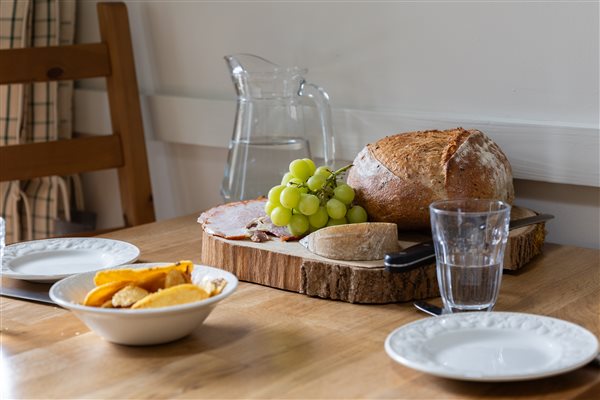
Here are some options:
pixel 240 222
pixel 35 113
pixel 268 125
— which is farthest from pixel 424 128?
pixel 35 113

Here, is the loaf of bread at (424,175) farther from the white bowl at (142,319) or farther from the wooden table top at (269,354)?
the white bowl at (142,319)

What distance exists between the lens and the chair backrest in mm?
1752

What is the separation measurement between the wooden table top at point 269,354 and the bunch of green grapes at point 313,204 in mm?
118

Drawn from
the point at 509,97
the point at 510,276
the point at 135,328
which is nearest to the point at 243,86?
the point at 509,97

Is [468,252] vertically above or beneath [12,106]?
beneath

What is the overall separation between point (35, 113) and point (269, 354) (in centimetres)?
133

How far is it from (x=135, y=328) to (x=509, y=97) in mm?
765

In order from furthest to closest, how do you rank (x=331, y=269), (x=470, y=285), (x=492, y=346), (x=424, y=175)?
(x=424, y=175) → (x=331, y=269) → (x=470, y=285) → (x=492, y=346)

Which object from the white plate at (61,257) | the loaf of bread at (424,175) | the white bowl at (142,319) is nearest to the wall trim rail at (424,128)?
the loaf of bread at (424,175)

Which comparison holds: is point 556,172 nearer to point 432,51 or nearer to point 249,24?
point 432,51

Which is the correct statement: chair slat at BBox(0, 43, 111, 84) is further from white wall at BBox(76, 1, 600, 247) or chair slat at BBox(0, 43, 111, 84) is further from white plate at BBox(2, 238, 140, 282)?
white plate at BBox(2, 238, 140, 282)

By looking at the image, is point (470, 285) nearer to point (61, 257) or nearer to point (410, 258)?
point (410, 258)

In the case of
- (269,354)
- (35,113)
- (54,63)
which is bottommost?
(269,354)

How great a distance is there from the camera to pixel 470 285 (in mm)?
973
